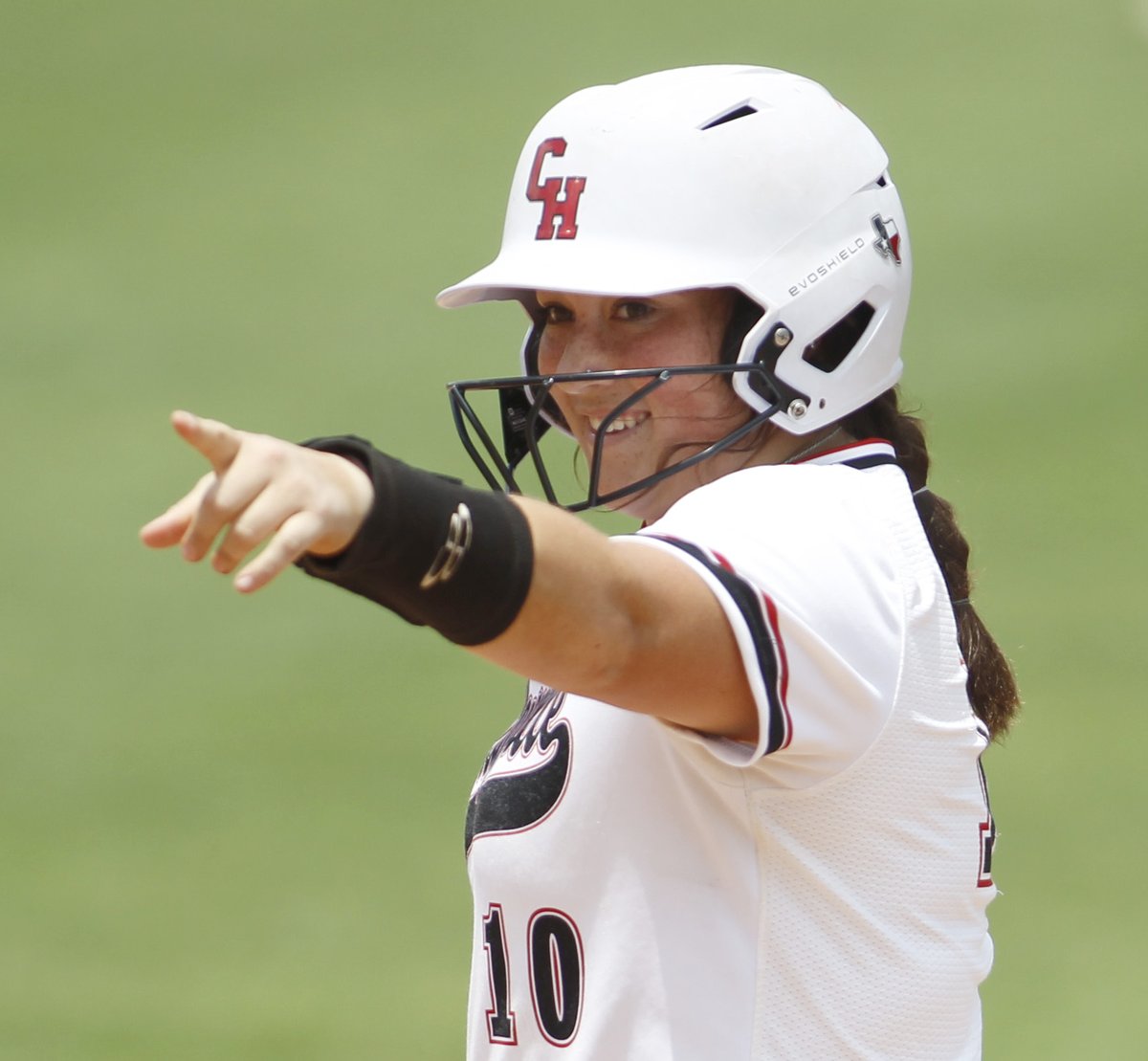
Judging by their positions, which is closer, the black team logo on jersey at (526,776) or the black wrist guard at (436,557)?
the black wrist guard at (436,557)

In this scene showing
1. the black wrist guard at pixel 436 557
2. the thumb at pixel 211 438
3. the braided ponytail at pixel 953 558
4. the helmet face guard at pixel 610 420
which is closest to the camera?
the thumb at pixel 211 438

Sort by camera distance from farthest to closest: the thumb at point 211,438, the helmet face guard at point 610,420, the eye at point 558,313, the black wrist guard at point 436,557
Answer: the eye at point 558,313 → the helmet face guard at point 610,420 → the black wrist guard at point 436,557 → the thumb at point 211,438

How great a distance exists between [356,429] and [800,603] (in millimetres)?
5904

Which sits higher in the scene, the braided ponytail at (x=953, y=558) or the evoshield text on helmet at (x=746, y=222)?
the evoshield text on helmet at (x=746, y=222)

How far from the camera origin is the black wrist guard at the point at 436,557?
166cm

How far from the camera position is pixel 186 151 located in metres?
9.50

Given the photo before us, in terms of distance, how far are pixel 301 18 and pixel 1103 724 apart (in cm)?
599

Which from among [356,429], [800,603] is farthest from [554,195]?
[356,429]

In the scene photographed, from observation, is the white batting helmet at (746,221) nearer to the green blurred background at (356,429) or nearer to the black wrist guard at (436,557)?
the black wrist guard at (436,557)

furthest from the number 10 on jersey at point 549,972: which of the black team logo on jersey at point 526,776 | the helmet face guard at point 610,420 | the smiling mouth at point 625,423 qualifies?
the smiling mouth at point 625,423

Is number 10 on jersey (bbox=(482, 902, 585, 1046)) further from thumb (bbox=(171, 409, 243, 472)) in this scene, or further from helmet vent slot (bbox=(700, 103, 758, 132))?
helmet vent slot (bbox=(700, 103, 758, 132))

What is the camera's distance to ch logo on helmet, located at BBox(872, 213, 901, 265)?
8.25 feet

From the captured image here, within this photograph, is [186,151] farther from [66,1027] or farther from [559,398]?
[559,398]

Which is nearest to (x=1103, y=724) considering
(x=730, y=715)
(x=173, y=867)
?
(x=173, y=867)
